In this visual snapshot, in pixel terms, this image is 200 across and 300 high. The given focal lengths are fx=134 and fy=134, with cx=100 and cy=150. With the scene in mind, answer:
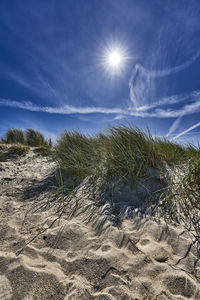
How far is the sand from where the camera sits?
2.69ft

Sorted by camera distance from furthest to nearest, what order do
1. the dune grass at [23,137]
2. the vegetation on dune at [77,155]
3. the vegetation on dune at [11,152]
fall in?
the dune grass at [23,137] < the vegetation on dune at [11,152] < the vegetation on dune at [77,155]

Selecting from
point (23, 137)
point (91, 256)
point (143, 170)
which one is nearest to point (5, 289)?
point (91, 256)

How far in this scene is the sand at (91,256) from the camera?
0.82 metres

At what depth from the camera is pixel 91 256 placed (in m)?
1.03

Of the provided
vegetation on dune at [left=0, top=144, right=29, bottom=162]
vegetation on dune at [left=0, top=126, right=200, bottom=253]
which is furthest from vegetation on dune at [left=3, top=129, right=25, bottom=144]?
vegetation on dune at [left=0, top=126, right=200, bottom=253]

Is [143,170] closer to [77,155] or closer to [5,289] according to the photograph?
[77,155]

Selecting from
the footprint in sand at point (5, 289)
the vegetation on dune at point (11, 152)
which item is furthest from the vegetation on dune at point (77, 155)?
the footprint in sand at point (5, 289)

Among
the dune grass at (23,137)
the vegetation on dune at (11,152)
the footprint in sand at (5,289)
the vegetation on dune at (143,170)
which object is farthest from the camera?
the dune grass at (23,137)

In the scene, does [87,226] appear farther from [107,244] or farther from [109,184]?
[109,184]

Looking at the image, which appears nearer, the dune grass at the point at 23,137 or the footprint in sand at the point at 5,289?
the footprint in sand at the point at 5,289

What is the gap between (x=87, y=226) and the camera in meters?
1.35

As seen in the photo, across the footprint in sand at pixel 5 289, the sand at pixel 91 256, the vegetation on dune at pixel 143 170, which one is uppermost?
the vegetation on dune at pixel 143 170

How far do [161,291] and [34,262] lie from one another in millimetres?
883

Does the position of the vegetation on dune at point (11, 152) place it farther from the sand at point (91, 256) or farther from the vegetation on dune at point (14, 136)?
the sand at point (91, 256)
